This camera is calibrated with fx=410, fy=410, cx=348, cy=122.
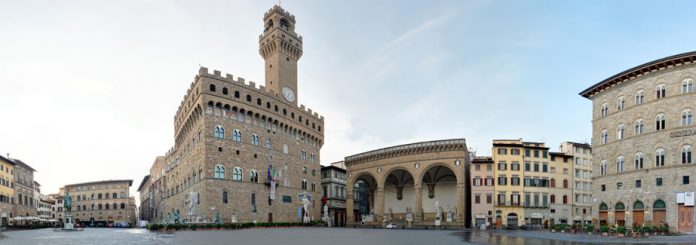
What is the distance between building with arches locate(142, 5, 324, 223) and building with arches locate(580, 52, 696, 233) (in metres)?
42.1

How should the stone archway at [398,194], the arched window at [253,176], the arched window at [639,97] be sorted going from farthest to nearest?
the stone archway at [398,194], the arched window at [253,176], the arched window at [639,97]

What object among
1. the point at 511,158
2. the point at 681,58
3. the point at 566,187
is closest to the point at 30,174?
the point at 511,158

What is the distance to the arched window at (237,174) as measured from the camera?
54812 millimetres

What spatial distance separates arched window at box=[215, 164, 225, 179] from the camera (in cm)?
5255

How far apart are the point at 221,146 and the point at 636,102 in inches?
1919

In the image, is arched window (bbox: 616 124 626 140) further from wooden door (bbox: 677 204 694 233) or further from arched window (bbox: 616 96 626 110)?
wooden door (bbox: 677 204 694 233)

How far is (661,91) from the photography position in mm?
41406

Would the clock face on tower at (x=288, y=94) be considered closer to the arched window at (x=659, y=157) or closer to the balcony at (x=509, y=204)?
the balcony at (x=509, y=204)

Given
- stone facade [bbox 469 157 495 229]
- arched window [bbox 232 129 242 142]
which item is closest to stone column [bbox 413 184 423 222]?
stone facade [bbox 469 157 495 229]

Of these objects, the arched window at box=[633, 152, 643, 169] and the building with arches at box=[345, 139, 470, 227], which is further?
the building with arches at box=[345, 139, 470, 227]

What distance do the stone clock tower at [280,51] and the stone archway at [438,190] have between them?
2720 centimetres

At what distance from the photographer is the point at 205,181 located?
5103 centimetres

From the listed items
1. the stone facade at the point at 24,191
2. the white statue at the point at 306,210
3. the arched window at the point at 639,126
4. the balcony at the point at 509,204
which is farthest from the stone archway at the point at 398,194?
the stone facade at the point at 24,191

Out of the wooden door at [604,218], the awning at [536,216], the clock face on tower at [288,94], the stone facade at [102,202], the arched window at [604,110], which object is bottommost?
the stone facade at [102,202]
